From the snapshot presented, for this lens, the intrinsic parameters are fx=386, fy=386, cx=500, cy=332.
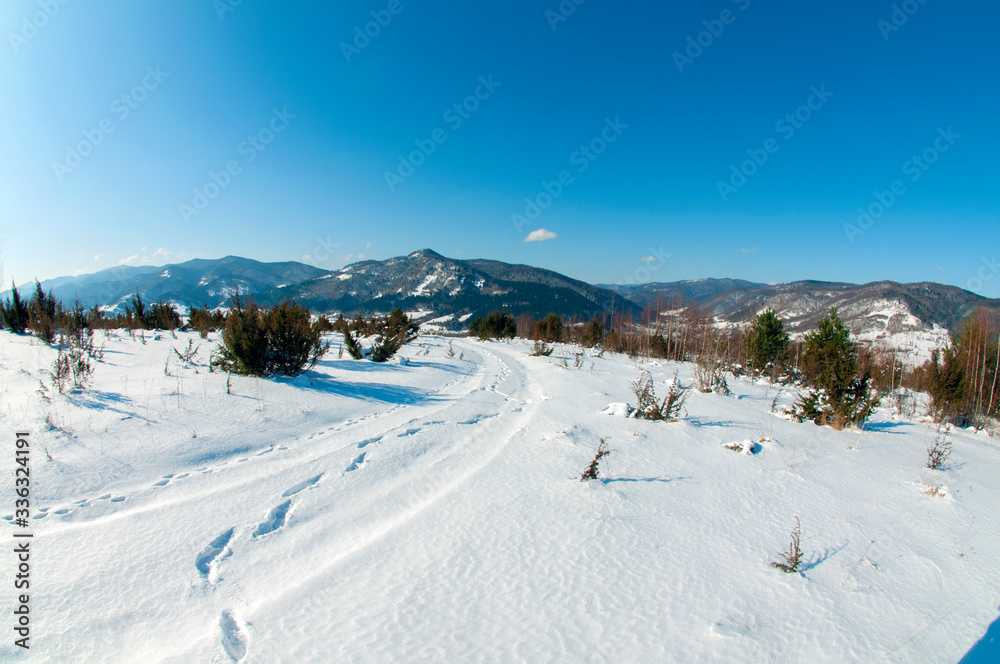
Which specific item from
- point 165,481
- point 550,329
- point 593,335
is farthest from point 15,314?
point 550,329

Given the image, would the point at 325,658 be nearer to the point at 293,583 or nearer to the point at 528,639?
the point at 293,583

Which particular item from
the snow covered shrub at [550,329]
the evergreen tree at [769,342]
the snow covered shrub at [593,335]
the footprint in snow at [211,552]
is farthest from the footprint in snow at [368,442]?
the snow covered shrub at [550,329]

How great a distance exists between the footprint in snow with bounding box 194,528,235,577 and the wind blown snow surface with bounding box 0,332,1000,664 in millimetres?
18

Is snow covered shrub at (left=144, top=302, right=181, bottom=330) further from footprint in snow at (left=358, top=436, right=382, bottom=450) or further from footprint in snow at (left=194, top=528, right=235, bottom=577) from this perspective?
footprint in snow at (left=194, top=528, right=235, bottom=577)

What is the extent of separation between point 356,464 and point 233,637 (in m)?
2.39

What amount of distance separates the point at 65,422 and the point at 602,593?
243 inches

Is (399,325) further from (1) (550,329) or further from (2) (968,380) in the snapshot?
(2) (968,380)

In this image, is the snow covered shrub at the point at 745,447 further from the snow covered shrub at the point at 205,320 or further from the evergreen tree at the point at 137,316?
the evergreen tree at the point at 137,316

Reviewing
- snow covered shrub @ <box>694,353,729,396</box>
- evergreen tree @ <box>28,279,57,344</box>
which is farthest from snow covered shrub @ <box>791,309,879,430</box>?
Answer: evergreen tree @ <box>28,279,57,344</box>

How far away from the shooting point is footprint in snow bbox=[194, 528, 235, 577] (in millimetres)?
2592

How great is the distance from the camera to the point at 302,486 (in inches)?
150

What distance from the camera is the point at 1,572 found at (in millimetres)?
2416

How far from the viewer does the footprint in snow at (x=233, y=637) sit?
1887 millimetres

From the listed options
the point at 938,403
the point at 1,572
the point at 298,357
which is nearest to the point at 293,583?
the point at 1,572
